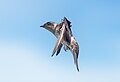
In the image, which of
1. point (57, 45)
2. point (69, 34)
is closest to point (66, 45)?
point (69, 34)

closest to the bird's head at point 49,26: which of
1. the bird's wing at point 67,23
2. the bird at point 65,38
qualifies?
the bird at point 65,38

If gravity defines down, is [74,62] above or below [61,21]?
below

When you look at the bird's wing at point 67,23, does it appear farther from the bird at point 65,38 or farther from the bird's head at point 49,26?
the bird's head at point 49,26

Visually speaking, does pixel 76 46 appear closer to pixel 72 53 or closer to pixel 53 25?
pixel 72 53

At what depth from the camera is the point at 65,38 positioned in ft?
71.0

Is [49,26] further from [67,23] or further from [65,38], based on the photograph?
[65,38]

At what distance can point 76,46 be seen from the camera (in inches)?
822

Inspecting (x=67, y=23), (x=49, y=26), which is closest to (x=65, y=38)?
(x=67, y=23)

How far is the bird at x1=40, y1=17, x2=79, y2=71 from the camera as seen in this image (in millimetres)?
19969

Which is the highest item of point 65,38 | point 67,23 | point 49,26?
point 49,26

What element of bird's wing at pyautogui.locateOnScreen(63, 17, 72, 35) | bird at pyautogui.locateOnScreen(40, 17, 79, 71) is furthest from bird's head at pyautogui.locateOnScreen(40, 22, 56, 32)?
bird's wing at pyautogui.locateOnScreen(63, 17, 72, 35)

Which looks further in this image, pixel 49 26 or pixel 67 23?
pixel 49 26

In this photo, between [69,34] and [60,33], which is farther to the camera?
[60,33]
